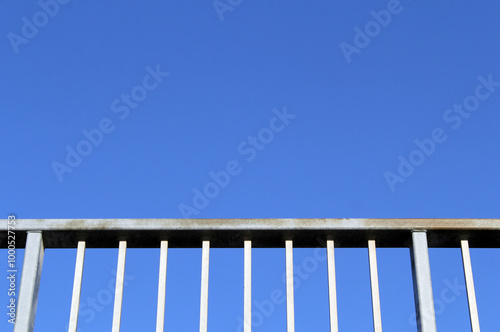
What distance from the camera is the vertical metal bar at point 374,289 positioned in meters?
3.31

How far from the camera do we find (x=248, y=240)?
3.49 meters

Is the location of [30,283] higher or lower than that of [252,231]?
lower

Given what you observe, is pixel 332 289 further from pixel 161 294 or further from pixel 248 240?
pixel 161 294

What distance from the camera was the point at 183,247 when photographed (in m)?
3.54

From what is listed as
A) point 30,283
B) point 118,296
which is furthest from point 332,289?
point 30,283

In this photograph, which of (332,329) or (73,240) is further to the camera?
(73,240)

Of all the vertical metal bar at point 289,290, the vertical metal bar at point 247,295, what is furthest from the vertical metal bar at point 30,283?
the vertical metal bar at point 289,290

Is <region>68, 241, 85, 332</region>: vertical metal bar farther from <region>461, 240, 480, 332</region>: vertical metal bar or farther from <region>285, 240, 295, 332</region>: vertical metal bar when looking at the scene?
<region>461, 240, 480, 332</region>: vertical metal bar

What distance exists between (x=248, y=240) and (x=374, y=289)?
1.84ft

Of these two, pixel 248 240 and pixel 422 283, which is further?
pixel 248 240

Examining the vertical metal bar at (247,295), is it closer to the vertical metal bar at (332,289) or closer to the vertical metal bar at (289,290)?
the vertical metal bar at (289,290)

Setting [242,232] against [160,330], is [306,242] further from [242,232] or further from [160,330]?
[160,330]

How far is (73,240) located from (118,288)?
1.07ft

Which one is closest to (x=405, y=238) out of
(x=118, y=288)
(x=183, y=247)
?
(x=183, y=247)
